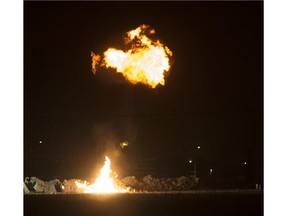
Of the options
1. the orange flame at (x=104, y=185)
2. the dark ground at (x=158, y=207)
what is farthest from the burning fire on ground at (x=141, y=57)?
the dark ground at (x=158, y=207)

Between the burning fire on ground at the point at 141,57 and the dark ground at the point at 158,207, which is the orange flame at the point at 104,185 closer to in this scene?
the burning fire on ground at the point at 141,57

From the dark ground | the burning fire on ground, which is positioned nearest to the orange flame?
the burning fire on ground

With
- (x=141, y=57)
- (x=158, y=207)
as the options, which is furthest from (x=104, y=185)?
(x=158, y=207)

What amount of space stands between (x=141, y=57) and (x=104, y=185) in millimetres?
5628

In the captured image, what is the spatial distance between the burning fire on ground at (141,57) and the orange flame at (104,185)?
175 inches

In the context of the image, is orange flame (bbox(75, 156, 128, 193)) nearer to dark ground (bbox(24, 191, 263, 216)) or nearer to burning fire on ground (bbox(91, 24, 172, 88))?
burning fire on ground (bbox(91, 24, 172, 88))

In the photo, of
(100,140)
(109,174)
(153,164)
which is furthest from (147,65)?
(153,164)

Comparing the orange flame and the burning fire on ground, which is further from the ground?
the burning fire on ground

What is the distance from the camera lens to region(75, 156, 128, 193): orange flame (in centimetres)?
2146

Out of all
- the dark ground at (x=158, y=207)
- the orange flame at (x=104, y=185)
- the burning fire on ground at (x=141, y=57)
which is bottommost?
the orange flame at (x=104, y=185)

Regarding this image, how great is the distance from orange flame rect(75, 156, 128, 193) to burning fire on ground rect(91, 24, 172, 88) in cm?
444

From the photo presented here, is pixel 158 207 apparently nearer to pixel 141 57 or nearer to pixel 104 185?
pixel 141 57

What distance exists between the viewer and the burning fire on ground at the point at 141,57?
19.6 m

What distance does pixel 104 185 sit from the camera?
22094 mm
